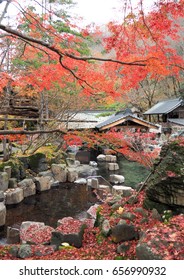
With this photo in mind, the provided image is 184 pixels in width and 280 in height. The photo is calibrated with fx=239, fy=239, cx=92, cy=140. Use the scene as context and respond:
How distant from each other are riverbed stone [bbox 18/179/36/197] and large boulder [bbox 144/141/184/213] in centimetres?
649

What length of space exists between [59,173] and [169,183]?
8419 millimetres

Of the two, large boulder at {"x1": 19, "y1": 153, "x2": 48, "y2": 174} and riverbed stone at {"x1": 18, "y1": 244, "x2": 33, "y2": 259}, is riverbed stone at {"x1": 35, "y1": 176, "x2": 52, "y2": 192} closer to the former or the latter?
large boulder at {"x1": 19, "y1": 153, "x2": 48, "y2": 174}

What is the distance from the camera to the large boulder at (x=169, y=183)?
5074mm

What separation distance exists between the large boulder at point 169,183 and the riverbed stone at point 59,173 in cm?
775

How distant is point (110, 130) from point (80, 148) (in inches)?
151

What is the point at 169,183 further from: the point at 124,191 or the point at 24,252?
the point at 24,252

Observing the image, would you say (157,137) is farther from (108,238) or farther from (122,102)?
(108,238)

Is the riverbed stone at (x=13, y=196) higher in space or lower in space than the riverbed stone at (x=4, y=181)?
lower

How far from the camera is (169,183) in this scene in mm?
5176

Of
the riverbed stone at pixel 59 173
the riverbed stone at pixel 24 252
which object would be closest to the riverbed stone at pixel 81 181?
the riverbed stone at pixel 59 173

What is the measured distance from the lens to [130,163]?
18.3m

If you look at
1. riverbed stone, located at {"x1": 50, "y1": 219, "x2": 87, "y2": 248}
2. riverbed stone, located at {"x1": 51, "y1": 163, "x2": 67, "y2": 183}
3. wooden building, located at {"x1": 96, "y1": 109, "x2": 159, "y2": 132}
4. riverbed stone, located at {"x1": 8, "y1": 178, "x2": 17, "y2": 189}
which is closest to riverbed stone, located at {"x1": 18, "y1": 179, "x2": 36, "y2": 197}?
riverbed stone, located at {"x1": 8, "y1": 178, "x2": 17, "y2": 189}

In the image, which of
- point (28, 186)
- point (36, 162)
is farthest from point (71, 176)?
point (28, 186)

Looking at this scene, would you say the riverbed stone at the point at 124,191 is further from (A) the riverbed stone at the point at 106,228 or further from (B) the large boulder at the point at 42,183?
(B) the large boulder at the point at 42,183
